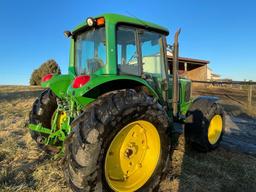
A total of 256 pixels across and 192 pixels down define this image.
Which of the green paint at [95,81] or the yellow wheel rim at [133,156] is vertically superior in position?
the green paint at [95,81]

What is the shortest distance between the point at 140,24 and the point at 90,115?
187cm

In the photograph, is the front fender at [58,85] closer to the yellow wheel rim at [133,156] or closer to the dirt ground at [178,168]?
the dirt ground at [178,168]

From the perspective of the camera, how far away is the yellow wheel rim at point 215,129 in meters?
5.41

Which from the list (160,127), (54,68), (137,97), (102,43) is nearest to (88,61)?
(102,43)

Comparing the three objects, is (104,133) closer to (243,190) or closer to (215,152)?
(243,190)

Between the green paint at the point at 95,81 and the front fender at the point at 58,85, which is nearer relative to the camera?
the green paint at the point at 95,81

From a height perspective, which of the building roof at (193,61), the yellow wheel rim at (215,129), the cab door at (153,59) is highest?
the building roof at (193,61)

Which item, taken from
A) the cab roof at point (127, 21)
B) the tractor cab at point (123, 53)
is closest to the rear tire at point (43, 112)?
the tractor cab at point (123, 53)

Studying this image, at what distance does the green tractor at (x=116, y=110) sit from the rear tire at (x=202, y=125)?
2cm

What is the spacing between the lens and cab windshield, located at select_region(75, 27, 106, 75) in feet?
12.7

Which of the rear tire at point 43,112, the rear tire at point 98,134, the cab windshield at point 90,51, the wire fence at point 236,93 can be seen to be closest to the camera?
the rear tire at point 98,134

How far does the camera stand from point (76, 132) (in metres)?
2.83

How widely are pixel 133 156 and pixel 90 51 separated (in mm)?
1726

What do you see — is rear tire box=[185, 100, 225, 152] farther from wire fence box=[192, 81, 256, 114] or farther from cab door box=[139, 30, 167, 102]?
wire fence box=[192, 81, 256, 114]
